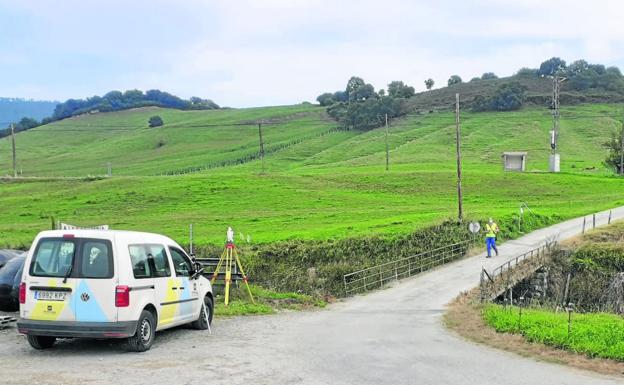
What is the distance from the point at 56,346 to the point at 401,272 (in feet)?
62.8

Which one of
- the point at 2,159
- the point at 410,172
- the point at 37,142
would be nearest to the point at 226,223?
the point at 410,172

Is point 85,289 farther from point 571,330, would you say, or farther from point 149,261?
point 571,330

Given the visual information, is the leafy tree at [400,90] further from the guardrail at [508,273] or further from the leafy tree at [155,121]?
the guardrail at [508,273]

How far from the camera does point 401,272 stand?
30188 mm

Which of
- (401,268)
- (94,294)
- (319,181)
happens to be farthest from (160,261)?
(319,181)

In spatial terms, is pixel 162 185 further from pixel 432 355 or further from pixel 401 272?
pixel 432 355

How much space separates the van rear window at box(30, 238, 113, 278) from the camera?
12141 millimetres

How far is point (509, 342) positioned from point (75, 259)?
8.49 meters

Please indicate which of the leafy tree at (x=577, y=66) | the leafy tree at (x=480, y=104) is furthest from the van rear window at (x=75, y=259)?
the leafy tree at (x=577, y=66)

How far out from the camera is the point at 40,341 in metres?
12.6

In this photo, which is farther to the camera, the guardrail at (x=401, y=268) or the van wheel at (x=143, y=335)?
the guardrail at (x=401, y=268)

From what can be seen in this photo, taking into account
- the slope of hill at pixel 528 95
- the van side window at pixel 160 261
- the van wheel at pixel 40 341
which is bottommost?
the van wheel at pixel 40 341

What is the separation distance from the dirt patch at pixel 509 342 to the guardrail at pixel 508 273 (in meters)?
2.91

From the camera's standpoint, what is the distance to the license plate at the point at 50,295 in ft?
39.7
